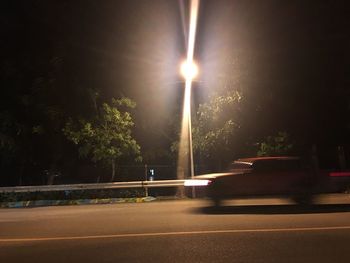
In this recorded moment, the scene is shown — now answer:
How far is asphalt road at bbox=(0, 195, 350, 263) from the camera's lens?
28.9 ft

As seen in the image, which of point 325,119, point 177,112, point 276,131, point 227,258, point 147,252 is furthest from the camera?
point 177,112

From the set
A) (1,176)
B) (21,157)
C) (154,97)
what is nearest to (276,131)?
(154,97)

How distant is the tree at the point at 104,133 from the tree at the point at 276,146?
7.49 m

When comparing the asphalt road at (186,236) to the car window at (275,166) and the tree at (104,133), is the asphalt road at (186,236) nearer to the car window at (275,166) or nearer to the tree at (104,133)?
the car window at (275,166)

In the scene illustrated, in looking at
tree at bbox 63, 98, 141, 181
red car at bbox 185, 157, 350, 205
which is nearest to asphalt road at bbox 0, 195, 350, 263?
red car at bbox 185, 157, 350, 205

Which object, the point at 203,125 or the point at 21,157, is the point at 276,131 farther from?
the point at 21,157

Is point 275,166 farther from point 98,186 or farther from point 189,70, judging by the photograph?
point 98,186

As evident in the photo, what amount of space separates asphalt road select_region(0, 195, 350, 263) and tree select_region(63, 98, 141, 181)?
1120cm

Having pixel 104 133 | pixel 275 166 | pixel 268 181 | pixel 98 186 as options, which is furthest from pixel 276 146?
pixel 268 181

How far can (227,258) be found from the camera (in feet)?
27.8

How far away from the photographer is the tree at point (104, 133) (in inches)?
1064

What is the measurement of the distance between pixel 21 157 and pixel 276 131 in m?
15.3

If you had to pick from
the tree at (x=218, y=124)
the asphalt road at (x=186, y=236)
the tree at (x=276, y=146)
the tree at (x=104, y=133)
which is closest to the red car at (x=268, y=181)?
the asphalt road at (x=186, y=236)

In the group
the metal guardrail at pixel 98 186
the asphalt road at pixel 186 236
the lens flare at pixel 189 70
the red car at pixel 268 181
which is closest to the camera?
the asphalt road at pixel 186 236
